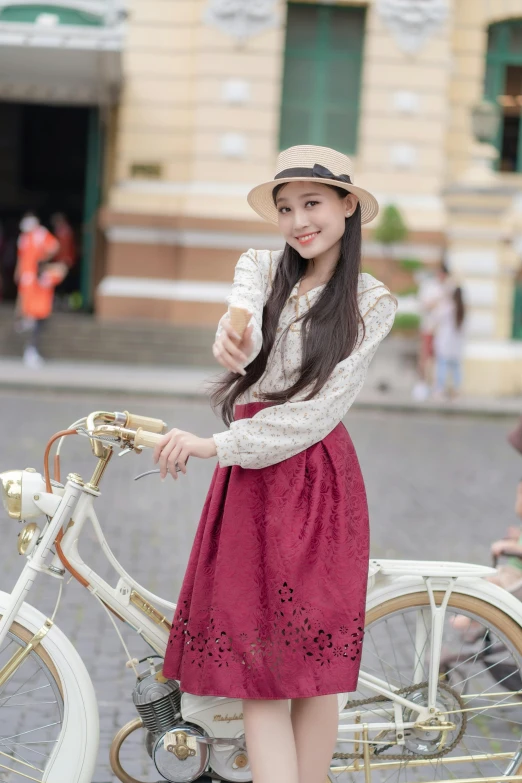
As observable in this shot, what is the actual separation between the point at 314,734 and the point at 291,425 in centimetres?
78

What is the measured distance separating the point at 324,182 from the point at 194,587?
1.03m

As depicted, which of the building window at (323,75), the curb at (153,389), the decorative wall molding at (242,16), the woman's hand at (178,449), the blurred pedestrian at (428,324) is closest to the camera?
the woman's hand at (178,449)

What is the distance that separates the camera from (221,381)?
2842 mm

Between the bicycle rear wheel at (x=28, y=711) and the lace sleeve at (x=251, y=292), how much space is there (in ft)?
3.10

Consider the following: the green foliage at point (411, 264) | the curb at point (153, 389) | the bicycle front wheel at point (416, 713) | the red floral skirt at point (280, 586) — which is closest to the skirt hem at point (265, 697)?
the red floral skirt at point (280, 586)

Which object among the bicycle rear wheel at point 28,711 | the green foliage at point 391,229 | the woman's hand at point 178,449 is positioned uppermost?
the green foliage at point 391,229

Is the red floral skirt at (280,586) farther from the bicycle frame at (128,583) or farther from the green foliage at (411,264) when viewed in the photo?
the green foliage at (411,264)

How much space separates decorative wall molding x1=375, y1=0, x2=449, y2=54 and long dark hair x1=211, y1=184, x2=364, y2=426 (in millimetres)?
15435

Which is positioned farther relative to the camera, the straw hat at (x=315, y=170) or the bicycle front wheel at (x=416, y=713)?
the bicycle front wheel at (x=416, y=713)

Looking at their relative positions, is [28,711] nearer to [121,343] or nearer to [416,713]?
[416,713]

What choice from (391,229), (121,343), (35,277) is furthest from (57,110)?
(391,229)

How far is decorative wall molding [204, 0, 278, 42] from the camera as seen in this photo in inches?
676

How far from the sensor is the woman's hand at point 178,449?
266 cm

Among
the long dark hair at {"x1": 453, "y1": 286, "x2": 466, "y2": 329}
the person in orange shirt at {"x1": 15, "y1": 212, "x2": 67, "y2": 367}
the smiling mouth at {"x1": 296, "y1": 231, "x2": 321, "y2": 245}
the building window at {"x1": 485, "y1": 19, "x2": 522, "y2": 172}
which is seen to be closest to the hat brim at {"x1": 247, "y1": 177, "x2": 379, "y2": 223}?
the smiling mouth at {"x1": 296, "y1": 231, "x2": 321, "y2": 245}
